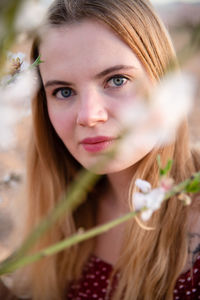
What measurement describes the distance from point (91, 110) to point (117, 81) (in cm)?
12

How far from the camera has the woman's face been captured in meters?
0.83

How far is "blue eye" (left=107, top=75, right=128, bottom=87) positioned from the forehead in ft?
0.12


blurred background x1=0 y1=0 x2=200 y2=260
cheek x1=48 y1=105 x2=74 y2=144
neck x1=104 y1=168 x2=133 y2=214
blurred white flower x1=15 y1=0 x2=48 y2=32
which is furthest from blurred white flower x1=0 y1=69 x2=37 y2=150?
neck x1=104 y1=168 x2=133 y2=214

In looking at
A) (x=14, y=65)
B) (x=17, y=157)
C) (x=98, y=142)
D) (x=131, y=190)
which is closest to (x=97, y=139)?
(x=98, y=142)

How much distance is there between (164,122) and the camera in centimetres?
24

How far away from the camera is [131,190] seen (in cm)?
104

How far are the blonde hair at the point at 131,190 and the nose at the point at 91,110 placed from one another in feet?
0.56

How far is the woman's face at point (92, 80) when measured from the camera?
0.83 metres

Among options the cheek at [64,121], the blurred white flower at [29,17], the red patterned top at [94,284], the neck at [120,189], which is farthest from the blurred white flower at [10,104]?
the red patterned top at [94,284]

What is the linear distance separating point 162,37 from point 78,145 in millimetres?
402

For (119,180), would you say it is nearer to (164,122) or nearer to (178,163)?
Answer: (178,163)

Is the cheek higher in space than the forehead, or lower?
lower

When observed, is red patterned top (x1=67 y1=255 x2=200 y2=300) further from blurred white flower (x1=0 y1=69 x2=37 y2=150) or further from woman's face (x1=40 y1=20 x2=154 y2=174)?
blurred white flower (x1=0 y1=69 x2=37 y2=150)

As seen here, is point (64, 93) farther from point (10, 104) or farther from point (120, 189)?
point (10, 104)
